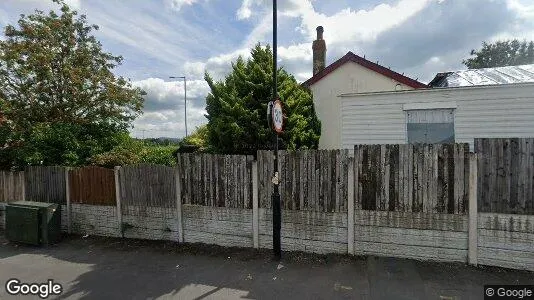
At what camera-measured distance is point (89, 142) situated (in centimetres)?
1033

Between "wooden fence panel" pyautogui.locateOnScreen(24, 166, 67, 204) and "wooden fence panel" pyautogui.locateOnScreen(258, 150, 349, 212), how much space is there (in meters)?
5.69

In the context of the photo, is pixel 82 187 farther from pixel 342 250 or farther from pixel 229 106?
pixel 342 250

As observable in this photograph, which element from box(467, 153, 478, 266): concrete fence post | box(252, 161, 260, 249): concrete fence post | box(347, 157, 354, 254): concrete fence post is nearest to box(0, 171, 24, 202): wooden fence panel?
box(252, 161, 260, 249): concrete fence post

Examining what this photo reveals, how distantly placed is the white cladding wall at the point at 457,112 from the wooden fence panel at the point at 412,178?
11.8ft

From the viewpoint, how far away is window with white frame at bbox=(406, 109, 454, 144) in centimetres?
912

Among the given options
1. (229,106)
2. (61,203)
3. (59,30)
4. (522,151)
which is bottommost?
(61,203)

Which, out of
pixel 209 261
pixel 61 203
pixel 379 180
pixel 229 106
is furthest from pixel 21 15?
pixel 379 180

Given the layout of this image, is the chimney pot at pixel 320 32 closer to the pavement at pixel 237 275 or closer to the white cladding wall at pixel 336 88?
the white cladding wall at pixel 336 88

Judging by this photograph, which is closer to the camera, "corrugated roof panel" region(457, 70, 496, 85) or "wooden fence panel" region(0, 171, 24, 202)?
"wooden fence panel" region(0, 171, 24, 202)

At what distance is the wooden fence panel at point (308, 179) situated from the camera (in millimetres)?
5984

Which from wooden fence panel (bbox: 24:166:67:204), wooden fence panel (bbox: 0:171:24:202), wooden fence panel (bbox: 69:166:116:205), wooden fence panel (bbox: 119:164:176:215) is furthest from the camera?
wooden fence panel (bbox: 0:171:24:202)

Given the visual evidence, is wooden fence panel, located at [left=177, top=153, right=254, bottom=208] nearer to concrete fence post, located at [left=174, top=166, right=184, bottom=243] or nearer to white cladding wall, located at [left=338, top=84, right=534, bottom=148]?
concrete fence post, located at [left=174, top=166, right=184, bottom=243]

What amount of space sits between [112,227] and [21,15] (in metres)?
8.57

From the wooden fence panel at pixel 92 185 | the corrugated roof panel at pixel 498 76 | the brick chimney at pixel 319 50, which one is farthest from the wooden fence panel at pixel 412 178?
the brick chimney at pixel 319 50
